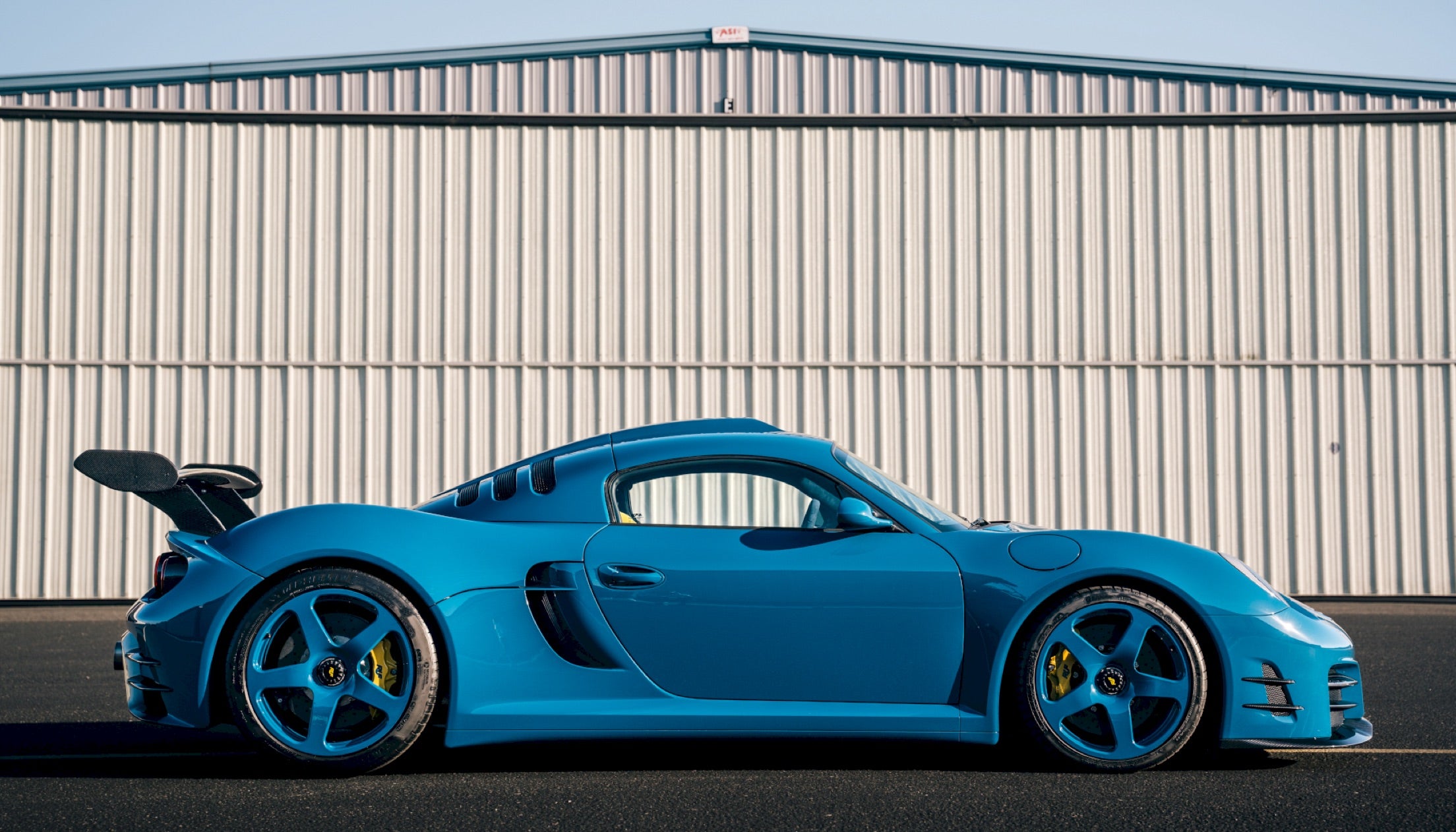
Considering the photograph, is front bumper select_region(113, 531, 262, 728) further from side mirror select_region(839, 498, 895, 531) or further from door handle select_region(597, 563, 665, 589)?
side mirror select_region(839, 498, 895, 531)

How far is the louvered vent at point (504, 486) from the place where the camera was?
3.77 metres

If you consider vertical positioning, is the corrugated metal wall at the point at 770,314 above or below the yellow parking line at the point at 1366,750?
above

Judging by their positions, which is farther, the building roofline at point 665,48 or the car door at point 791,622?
the building roofline at point 665,48

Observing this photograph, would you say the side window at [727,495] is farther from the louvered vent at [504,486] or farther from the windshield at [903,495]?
the louvered vent at [504,486]

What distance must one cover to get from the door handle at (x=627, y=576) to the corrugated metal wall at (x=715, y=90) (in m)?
8.92

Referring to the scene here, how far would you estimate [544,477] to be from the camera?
3.78 metres

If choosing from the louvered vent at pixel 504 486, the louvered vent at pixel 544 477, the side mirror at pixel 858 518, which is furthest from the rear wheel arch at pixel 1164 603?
the louvered vent at pixel 504 486

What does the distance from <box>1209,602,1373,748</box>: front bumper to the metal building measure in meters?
6.24

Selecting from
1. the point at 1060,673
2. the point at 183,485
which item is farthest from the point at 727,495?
the point at 183,485

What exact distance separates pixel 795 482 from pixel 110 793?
2.27 meters

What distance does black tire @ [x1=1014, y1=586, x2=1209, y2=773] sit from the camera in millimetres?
3467

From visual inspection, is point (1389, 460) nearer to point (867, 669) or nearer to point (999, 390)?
point (999, 390)

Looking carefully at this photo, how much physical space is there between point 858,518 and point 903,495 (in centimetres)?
39

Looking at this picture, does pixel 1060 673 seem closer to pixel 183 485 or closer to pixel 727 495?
pixel 727 495
